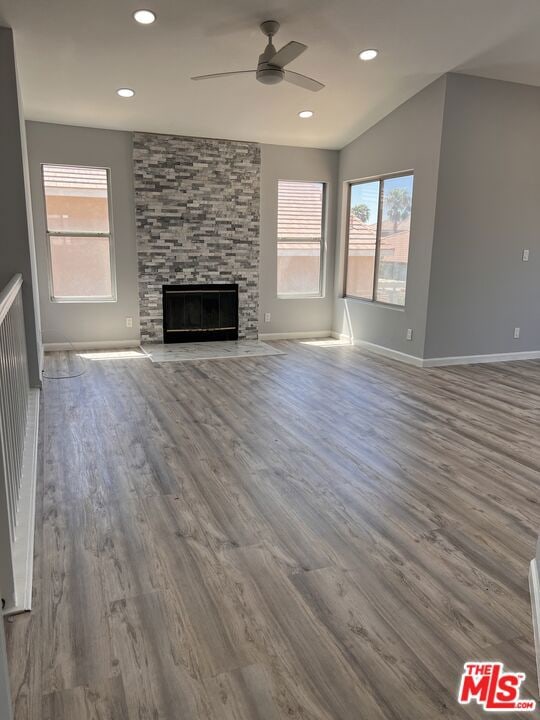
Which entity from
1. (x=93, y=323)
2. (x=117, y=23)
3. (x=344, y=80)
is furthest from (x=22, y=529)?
(x=344, y=80)

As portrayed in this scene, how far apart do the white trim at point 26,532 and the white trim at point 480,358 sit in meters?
4.21

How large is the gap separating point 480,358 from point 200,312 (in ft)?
11.8

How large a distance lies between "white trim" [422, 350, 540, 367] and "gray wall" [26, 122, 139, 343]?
3.74 metres

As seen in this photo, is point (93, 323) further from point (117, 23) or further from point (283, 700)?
point (283, 700)

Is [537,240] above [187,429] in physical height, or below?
above

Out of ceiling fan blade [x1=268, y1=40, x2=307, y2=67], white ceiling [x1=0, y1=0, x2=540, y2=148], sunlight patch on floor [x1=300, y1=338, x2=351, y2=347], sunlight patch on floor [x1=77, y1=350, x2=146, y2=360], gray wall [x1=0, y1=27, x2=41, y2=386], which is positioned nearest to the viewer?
ceiling fan blade [x1=268, y1=40, x2=307, y2=67]

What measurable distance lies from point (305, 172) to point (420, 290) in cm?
261

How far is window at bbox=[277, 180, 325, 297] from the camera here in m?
7.32

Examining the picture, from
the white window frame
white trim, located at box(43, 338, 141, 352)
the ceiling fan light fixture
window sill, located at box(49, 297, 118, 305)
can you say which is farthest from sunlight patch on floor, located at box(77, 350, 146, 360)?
the ceiling fan light fixture

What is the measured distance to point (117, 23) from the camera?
407 centimetres

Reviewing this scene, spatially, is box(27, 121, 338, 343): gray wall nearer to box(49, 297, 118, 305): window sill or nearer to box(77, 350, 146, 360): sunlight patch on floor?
box(49, 297, 118, 305): window sill

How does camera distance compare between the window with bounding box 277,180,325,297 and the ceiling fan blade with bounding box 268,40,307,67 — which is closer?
the ceiling fan blade with bounding box 268,40,307,67

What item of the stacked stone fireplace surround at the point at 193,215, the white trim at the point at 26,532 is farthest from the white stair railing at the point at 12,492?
the stacked stone fireplace surround at the point at 193,215

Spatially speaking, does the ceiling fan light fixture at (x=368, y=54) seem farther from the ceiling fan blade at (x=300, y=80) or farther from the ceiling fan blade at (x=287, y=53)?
the ceiling fan blade at (x=287, y=53)
